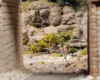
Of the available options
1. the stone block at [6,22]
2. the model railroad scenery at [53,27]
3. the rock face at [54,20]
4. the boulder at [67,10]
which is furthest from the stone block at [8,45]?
the boulder at [67,10]

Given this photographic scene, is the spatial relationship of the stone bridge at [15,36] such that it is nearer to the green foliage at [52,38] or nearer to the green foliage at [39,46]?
the green foliage at [39,46]

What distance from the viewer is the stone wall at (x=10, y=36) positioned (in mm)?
6762

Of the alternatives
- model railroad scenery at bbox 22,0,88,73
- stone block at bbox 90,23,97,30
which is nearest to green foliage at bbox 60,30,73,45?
model railroad scenery at bbox 22,0,88,73

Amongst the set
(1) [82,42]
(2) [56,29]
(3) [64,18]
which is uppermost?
(3) [64,18]

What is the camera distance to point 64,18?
70.2 feet

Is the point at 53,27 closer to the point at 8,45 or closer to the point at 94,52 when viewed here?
the point at 8,45

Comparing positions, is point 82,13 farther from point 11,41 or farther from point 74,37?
point 11,41

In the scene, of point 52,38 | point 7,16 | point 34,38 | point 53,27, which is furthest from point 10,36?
point 53,27

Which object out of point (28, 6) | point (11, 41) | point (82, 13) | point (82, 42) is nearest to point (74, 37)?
point (82, 42)

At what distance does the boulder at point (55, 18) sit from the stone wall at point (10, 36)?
524 inches

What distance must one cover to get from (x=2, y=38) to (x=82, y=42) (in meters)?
13.0

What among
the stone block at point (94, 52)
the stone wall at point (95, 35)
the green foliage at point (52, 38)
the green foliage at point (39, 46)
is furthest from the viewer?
the green foliage at point (52, 38)

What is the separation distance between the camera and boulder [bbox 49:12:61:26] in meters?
21.9

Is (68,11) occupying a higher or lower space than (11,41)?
higher
